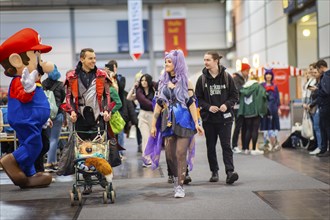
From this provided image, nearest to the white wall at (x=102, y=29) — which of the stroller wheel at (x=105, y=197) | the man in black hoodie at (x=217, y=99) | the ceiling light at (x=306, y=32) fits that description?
the ceiling light at (x=306, y=32)

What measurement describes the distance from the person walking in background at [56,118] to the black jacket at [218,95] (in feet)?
7.65

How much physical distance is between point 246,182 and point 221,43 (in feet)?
63.9

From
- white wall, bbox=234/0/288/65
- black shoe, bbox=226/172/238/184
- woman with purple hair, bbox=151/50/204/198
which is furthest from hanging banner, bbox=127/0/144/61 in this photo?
woman with purple hair, bbox=151/50/204/198

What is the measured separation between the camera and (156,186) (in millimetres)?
6938

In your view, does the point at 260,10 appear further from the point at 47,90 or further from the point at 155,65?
the point at 47,90

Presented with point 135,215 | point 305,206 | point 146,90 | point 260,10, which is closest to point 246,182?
point 305,206

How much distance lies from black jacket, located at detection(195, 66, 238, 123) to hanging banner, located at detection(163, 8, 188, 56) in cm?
1818

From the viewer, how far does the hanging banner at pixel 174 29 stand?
25109mm

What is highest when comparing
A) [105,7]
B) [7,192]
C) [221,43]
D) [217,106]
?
[105,7]

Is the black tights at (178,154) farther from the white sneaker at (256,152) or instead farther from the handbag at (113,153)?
the white sneaker at (256,152)

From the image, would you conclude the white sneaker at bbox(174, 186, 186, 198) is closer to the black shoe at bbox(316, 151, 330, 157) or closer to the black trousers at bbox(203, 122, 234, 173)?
the black trousers at bbox(203, 122, 234, 173)

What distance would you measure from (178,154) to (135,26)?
55.1 feet

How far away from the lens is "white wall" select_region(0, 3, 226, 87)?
82.4 ft

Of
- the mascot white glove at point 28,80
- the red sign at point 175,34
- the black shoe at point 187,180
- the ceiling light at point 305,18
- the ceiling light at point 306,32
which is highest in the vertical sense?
the red sign at point 175,34
